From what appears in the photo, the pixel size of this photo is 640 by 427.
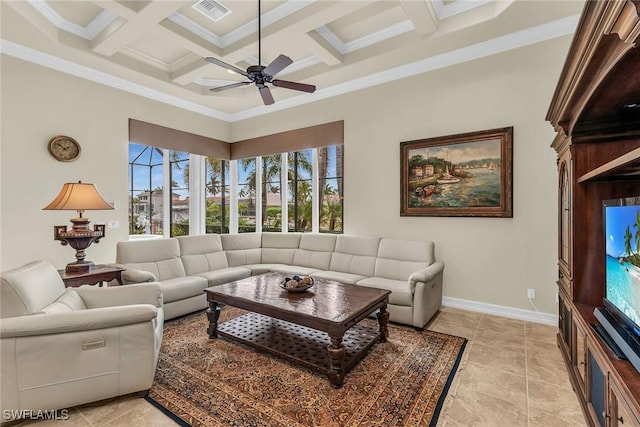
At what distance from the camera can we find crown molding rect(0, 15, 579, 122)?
3.23 meters

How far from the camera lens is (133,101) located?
4570mm

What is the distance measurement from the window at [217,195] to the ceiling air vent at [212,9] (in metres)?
3.10

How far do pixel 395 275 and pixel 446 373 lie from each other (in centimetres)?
148

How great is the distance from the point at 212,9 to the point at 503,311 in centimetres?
463

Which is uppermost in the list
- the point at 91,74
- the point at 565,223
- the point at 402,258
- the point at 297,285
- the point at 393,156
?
the point at 91,74

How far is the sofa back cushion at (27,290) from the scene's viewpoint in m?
1.79

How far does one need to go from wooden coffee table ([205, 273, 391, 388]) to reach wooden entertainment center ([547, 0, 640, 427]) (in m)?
1.38

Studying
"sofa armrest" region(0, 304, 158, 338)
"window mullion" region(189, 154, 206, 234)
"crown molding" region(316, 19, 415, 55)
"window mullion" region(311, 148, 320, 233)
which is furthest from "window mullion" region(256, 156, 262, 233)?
"sofa armrest" region(0, 304, 158, 338)

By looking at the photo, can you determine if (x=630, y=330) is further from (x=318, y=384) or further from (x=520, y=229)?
(x=520, y=229)

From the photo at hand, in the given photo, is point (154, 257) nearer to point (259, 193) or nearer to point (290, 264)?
point (290, 264)

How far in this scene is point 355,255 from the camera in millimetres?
4176

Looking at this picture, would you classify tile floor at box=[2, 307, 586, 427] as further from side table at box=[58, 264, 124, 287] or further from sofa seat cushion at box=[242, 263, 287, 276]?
sofa seat cushion at box=[242, 263, 287, 276]

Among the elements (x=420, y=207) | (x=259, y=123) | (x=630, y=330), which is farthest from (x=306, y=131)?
(x=630, y=330)

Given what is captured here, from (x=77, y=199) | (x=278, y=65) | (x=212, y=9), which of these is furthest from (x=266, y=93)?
(x=77, y=199)
